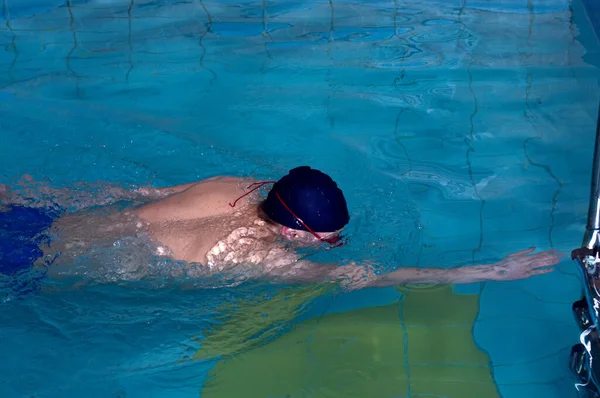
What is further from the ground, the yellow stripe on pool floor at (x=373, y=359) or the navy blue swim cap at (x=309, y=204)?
the navy blue swim cap at (x=309, y=204)

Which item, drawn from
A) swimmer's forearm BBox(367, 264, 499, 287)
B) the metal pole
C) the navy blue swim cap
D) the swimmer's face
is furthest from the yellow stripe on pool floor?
the metal pole

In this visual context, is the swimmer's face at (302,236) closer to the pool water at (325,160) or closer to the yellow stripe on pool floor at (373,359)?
the pool water at (325,160)

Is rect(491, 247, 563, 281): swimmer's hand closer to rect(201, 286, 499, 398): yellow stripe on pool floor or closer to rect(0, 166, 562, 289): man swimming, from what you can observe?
rect(0, 166, 562, 289): man swimming

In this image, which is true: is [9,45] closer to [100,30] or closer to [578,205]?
[100,30]

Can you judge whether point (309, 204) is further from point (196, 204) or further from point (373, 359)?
point (373, 359)

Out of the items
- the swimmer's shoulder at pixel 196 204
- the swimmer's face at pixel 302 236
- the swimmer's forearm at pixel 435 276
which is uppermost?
the swimmer's shoulder at pixel 196 204

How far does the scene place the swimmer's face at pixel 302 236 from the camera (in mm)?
3652

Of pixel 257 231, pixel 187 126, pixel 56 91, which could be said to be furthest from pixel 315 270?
pixel 56 91

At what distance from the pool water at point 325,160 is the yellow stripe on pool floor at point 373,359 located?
0.01 m

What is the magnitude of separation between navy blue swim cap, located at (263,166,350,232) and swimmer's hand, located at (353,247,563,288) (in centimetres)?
54

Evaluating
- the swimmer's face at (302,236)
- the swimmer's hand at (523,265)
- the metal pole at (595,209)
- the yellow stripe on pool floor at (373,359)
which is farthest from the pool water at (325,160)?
the metal pole at (595,209)

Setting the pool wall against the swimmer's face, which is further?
the pool wall

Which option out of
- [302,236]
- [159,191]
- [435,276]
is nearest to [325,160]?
[159,191]

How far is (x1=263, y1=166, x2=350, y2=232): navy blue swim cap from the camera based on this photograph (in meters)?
3.60
